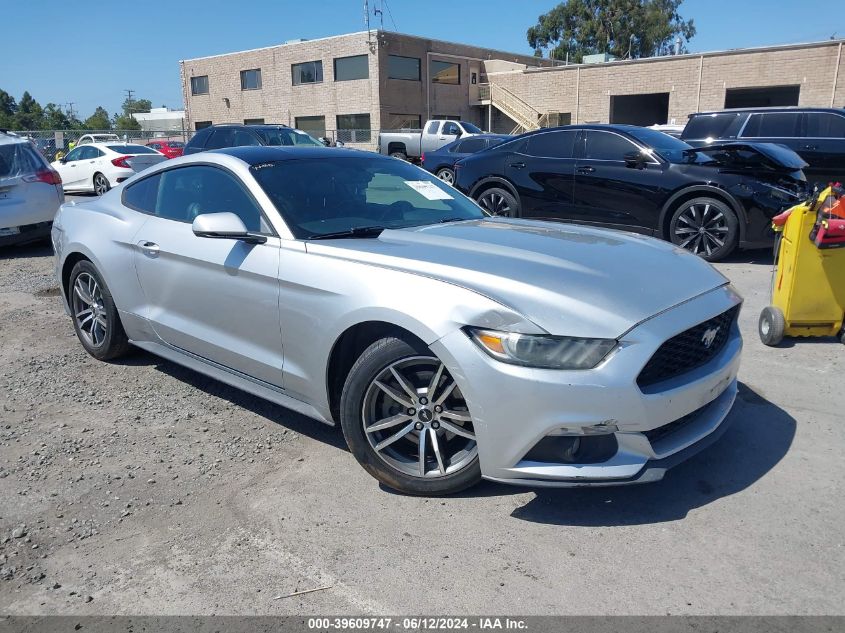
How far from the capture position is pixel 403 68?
4066cm

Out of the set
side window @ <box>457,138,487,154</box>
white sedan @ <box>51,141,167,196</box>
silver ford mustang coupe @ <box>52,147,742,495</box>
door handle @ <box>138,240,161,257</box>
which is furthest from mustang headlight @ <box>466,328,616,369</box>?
side window @ <box>457,138,487,154</box>

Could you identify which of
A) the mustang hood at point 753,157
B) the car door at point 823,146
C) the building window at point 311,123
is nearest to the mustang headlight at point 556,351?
the mustang hood at point 753,157

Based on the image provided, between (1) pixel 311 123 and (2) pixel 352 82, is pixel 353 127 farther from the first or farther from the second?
(1) pixel 311 123

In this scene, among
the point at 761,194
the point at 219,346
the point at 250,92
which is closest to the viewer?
the point at 219,346

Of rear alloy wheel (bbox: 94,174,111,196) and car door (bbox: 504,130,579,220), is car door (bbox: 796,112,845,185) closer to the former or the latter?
car door (bbox: 504,130,579,220)

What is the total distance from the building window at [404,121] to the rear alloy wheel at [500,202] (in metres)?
31.8

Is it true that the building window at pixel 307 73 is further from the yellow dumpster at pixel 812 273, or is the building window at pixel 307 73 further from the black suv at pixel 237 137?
the yellow dumpster at pixel 812 273

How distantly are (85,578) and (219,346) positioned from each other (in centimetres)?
153

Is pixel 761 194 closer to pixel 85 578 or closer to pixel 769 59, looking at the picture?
pixel 85 578

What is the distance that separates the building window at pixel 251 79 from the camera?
45.7 m

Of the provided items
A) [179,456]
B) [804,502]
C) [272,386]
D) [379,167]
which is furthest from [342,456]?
[804,502]

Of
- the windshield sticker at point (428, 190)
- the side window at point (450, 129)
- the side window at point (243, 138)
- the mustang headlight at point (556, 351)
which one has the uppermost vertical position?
the side window at point (450, 129)

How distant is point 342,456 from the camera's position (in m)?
3.65

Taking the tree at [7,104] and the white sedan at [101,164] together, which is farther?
the tree at [7,104]
